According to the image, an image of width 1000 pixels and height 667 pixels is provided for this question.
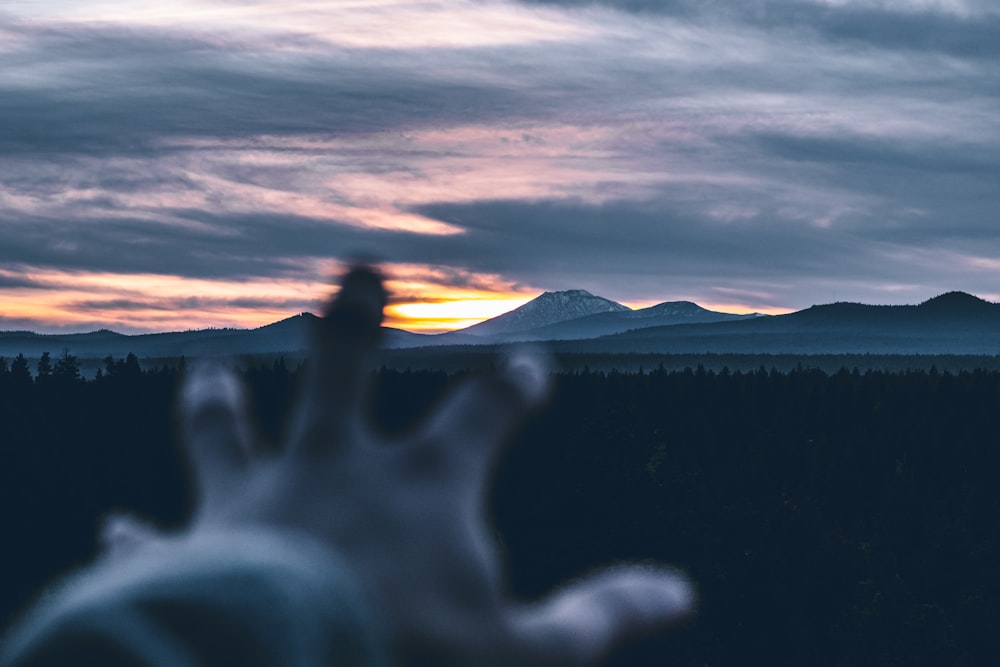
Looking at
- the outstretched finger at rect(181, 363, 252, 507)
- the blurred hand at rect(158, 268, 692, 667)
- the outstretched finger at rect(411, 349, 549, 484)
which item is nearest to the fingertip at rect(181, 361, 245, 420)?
the outstretched finger at rect(181, 363, 252, 507)

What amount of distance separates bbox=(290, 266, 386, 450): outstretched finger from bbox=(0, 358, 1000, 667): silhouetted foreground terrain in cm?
8596

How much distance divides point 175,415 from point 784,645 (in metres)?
110

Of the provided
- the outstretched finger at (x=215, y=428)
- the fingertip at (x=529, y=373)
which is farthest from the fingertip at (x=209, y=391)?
the fingertip at (x=529, y=373)

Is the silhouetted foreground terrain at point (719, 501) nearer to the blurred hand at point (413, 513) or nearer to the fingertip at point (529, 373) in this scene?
the fingertip at point (529, 373)

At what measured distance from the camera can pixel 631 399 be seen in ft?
454

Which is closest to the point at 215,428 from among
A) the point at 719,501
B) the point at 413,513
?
the point at 413,513

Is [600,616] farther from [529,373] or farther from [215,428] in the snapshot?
[215,428]

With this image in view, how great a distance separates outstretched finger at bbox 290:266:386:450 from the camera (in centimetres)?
396

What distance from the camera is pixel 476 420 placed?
13.7 feet

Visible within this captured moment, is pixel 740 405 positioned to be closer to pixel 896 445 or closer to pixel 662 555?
pixel 896 445

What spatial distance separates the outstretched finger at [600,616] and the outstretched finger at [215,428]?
35.9 inches

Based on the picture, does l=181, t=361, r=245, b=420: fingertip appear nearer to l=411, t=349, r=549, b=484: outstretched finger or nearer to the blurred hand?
the blurred hand

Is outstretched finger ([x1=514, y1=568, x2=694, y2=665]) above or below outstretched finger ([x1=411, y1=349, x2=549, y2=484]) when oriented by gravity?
below

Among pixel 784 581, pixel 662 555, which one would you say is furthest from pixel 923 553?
pixel 662 555
